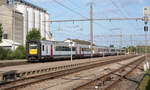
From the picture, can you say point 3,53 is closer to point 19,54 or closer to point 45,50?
point 19,54

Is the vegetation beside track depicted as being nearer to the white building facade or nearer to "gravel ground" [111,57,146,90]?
"gravel ground" [111,57,146,90]

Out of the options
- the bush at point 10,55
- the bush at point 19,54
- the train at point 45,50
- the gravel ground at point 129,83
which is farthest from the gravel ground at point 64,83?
the bush at point 19,54

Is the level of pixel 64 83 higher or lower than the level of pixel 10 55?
lower

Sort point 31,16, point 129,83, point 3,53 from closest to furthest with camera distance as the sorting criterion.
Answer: point 129,83, point 3,53, point 31,16

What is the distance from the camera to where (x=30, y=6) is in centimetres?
8662

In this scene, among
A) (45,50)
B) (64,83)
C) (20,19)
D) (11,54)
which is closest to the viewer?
(64,83)

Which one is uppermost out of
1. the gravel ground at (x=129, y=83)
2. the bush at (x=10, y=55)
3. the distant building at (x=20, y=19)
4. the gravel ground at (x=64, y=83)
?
the distant building at (x=20, y=19)

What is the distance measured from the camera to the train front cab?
3015 cm

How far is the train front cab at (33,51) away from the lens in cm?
3015

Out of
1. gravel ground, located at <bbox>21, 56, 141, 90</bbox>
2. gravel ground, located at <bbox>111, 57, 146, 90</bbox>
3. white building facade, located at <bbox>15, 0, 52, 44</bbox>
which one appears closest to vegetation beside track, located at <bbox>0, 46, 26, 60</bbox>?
gravel ground, located at <bbox>21, 56, 141, 90</bbox>

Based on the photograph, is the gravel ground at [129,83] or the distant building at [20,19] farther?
the distant building at [20,19]

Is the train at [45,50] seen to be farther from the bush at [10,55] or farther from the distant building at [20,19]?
the distant building at [20,19]

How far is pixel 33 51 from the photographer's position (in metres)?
30.5

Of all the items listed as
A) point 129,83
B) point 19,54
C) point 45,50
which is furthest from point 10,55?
point 129,83
